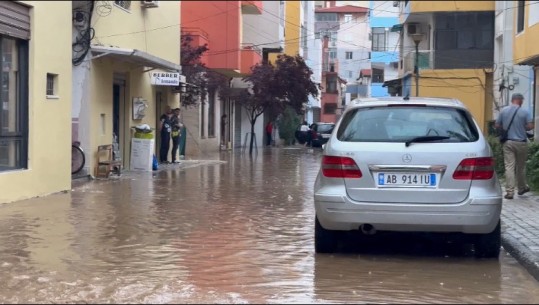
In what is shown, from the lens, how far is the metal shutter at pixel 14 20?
1243 cm

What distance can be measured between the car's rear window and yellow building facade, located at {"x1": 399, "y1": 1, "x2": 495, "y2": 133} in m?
25.2

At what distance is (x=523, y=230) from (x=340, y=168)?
3.22 meters

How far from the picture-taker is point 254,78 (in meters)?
36.5

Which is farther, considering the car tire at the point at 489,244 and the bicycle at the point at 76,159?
the bicycle at the point at 76,159

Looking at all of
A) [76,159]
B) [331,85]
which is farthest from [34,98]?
[331,85]

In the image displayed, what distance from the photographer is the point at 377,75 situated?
44375mm

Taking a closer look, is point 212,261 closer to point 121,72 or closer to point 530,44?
point 530,44

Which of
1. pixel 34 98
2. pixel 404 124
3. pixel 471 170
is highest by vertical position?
pixel 34 98

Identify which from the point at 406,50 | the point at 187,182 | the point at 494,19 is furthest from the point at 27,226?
the point at 406,50

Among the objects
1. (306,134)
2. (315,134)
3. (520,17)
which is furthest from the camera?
(306,134)

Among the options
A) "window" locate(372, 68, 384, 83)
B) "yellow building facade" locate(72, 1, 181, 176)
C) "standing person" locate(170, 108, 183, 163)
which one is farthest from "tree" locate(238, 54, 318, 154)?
"standing person" locate(170, 108, 183, 163)

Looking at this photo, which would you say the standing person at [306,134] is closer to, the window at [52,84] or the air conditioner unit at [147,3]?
the air conditioner unit at [147,3]

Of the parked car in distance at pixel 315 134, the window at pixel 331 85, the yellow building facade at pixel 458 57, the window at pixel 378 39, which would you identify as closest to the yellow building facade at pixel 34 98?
the parked car in distance at pixel 315 134

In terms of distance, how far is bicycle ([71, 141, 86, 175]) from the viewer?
16953 millimetres
